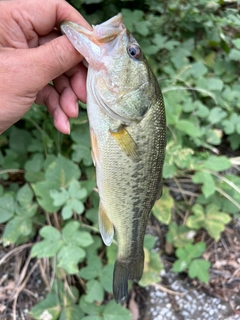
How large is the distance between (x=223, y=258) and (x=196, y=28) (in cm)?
197

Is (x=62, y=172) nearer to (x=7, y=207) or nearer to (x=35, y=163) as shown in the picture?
(x=35, y=163)

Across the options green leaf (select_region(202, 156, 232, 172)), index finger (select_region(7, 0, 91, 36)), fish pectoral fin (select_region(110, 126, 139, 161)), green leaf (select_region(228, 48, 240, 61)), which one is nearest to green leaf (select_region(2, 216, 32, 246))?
fish pectoral fin (select_region(110, 126, 139, 161))

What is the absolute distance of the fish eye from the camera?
1357mm

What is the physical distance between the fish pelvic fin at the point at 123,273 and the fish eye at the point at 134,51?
0.93 metres

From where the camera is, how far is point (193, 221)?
7.62ft

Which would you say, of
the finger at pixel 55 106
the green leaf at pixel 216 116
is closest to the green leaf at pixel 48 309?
the finger at pixel 55 106

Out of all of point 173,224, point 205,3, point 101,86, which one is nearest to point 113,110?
point 101,86

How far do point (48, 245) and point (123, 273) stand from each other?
16.6 inches

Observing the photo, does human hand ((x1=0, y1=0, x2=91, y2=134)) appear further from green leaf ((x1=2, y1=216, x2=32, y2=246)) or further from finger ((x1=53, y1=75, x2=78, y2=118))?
green leaf ((x1=2, y1=216, x2=32, y2=246))

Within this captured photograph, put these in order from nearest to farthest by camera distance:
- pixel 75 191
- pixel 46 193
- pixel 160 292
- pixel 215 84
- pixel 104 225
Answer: pixel 104 225 < pixel 75 191 < pixel 46 193 < pixel 160 292 < pixel 215 84

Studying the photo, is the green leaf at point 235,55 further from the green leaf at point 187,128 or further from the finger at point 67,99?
the finger at point 67,99

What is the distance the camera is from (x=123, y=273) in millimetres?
1692

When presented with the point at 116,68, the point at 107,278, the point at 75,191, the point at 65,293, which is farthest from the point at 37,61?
the point at 65,293

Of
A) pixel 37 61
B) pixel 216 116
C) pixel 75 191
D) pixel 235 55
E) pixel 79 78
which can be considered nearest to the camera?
pixel 37 61
